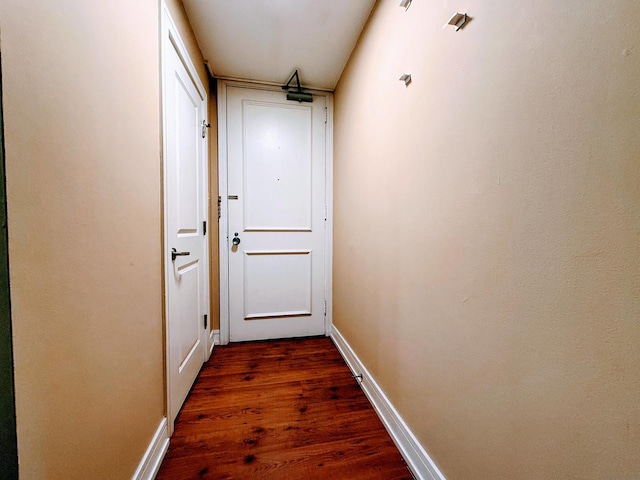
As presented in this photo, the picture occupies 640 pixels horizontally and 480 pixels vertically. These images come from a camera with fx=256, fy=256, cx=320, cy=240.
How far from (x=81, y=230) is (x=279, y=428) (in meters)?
1.28

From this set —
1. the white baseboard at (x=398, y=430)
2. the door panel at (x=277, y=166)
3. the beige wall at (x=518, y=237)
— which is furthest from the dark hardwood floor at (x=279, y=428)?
the door panel at (x=277, y=166)

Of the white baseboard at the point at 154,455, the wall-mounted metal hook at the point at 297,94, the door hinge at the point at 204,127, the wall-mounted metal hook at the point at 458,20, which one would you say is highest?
the wall-mounted metal hook at the point at 297,94

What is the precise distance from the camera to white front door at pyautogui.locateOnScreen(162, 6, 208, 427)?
1.29 meters

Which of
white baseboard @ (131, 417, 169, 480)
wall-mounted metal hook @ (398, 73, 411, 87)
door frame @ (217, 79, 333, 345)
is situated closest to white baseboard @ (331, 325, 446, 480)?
door frame @ (217, 79, 333, 345)

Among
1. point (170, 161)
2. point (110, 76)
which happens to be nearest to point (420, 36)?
point (110, 76)

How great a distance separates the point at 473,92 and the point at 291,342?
222 centimetres

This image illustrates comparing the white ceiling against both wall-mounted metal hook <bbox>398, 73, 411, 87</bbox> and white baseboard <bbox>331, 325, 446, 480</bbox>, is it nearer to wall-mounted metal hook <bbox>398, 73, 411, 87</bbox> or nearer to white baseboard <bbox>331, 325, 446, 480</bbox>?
wall-mounted metal hook <bbox>398, 73, 411, 87</bbox>

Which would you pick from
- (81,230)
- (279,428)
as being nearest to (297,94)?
(81,230)

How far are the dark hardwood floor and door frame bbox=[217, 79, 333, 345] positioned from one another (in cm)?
52

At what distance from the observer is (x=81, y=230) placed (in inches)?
28.0

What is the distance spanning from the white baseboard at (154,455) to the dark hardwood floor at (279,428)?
0.05m

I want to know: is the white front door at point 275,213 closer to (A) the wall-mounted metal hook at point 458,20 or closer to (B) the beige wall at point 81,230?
(B) the beige wall at point 81,230

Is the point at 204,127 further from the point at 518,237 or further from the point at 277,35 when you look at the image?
the point at 518,237

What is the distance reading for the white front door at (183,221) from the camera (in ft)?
4.22
